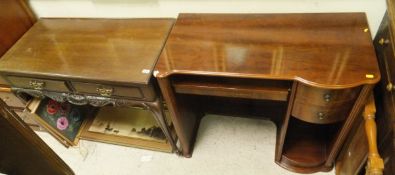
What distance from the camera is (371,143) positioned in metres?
0.88

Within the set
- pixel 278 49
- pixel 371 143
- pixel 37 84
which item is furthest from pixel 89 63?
pixel 371 143

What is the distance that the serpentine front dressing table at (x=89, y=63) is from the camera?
1.15 m

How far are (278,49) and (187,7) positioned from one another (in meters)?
0.51

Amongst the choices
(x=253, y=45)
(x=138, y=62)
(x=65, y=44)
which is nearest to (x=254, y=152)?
(x=253, y=45)

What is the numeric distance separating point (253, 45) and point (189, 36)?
0.89 feet

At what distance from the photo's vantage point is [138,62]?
1.16 metres

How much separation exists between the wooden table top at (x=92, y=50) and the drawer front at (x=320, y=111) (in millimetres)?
591

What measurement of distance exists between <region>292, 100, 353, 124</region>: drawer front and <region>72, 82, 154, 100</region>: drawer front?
578mm

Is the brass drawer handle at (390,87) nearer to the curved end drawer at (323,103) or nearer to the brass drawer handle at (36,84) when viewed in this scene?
the curved end drawer at (323,103)

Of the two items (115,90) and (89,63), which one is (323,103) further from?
(89,63)

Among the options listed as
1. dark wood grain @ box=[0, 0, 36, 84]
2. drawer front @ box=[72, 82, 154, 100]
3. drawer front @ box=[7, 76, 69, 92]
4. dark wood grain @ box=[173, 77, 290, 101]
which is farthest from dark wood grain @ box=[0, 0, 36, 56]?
dark wood grain @ box=[173, 77, 290, 101]

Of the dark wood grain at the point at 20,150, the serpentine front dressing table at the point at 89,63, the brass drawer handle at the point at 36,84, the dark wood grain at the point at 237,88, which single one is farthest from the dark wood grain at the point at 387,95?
the brass drawer handle at the point at 36,84

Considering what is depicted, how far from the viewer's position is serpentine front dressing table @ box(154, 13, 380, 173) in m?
0.94

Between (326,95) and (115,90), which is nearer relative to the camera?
(326,95)
